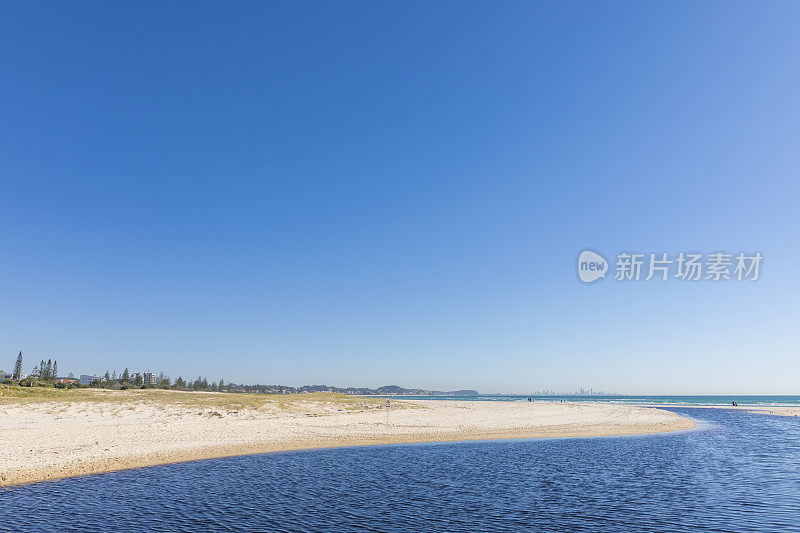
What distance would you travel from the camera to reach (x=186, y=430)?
47.1 m

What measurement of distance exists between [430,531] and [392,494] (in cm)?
672

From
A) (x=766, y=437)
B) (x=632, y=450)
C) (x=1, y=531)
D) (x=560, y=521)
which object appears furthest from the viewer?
(x=766, y=437)

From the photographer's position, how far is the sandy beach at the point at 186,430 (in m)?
32.8

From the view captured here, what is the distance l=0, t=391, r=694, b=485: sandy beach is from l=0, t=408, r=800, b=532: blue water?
3598 mm

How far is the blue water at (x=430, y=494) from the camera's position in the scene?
67.2ft

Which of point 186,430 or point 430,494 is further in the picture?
point 186,430

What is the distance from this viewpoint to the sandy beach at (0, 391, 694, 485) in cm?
3275

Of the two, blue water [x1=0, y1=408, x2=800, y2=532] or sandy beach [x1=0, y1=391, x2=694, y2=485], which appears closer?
blue water [x1=0, y1=408, x2=800, y2=532]

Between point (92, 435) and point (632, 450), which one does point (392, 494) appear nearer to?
point (632, 450)

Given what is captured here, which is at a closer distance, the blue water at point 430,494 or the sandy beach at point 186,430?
the blue water at point 430,494

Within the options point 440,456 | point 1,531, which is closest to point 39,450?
point 1,531

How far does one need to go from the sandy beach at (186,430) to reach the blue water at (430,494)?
3598 millimetres

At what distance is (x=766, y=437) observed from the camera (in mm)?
54344

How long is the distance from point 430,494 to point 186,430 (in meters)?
32.7
